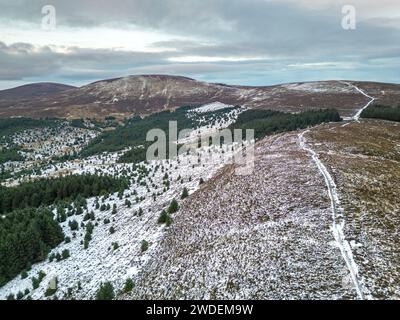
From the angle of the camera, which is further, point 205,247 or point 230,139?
point 230,139

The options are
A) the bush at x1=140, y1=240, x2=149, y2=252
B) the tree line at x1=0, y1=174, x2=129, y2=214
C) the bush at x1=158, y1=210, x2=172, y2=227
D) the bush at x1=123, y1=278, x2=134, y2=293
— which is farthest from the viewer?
the tree line at x1=0, y1=174, x2=129, y2=214

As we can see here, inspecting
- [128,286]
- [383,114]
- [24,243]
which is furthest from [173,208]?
[383,114]

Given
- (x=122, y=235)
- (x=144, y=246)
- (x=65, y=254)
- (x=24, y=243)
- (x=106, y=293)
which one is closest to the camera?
(x=106, y=293)

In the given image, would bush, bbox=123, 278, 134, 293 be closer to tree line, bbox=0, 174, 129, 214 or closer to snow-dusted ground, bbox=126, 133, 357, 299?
snow-dusted ground, bbox=126, 133, 357, 299

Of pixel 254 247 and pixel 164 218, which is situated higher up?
pixel 254 247

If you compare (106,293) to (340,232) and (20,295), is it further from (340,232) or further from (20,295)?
(340,232)

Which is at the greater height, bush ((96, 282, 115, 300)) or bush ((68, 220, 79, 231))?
bush ((96, 282, 115, 300))

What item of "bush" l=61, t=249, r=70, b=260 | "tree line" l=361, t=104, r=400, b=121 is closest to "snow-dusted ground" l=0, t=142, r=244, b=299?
"bush" l=61, t=249, r=70, b=260

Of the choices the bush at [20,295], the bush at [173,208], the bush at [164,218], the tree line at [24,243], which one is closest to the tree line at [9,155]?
the tree line at [24,243]

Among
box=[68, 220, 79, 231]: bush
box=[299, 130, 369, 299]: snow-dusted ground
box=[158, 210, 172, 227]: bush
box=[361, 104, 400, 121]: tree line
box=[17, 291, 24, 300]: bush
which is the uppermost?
box=[361, 104, 400, 121]: tree line
